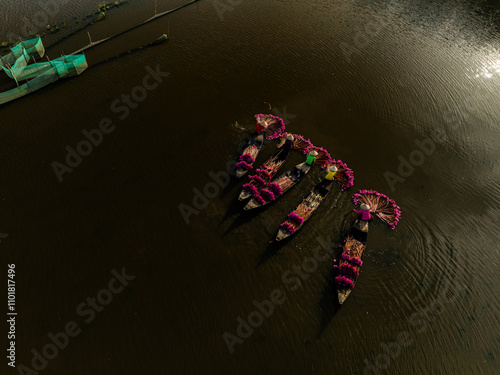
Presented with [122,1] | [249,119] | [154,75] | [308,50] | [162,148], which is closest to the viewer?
[162,148]

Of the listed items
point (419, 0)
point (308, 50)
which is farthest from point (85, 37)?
point (419, 0)

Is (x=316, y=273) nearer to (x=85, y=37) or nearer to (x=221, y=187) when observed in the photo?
(x=221, y=187)

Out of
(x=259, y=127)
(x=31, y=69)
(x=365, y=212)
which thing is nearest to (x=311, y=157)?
(x=259, y=127)

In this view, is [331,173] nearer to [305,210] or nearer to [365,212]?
[305,210]

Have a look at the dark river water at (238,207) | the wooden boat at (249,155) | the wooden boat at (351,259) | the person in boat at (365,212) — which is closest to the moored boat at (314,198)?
the dark river water at (238,207)

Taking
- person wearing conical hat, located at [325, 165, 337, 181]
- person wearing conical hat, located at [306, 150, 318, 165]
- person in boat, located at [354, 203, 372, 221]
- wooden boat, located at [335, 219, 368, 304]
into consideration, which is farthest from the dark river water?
person wearing conical hat, located at [306, 150, 318, 165]
